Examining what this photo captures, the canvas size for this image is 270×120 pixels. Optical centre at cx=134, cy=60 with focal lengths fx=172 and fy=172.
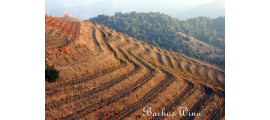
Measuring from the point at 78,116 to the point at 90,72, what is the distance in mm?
6439

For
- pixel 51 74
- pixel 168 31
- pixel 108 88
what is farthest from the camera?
pixel 168 31

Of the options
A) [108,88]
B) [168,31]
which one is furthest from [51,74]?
[168,31]

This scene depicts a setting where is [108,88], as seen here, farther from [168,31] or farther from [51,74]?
[168,31]

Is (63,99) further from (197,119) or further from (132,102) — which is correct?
(197,119)

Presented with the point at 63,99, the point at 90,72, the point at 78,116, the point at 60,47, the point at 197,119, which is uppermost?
the point at 60,47

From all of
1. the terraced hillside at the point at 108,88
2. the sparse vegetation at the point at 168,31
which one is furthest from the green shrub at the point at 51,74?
the sparse vegetation at the point at 168,31

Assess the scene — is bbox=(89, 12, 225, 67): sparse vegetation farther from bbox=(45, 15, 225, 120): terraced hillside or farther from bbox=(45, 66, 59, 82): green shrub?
bbox=(45, 66, 59, 82): green shrub

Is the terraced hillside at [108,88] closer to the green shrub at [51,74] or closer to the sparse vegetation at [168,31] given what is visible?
the green shrub at [51,74]

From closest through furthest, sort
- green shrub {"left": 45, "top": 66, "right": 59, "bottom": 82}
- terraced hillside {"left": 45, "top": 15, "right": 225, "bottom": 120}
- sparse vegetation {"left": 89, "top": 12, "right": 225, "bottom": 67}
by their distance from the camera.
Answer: terraced hillside {"left": 45, "top": 15, "right": 225, "bottom": 120} < green shrub {"left": 45, "top": 66, "right": 59, "bottom": 82} < sparse vegetation {"left": 89, "top": 12, "right": 225, "bottom": 67}

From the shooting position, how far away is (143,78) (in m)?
22.3

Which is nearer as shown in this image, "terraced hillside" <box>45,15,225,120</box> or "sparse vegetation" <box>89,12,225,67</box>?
"terraced hillside" <box>45,15,225,120</box>

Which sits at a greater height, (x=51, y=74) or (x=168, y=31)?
(x=168, y=31)

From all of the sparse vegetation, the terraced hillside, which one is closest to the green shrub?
the terraced hillside

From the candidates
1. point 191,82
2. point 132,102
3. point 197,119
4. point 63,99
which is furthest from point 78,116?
point 191,82
